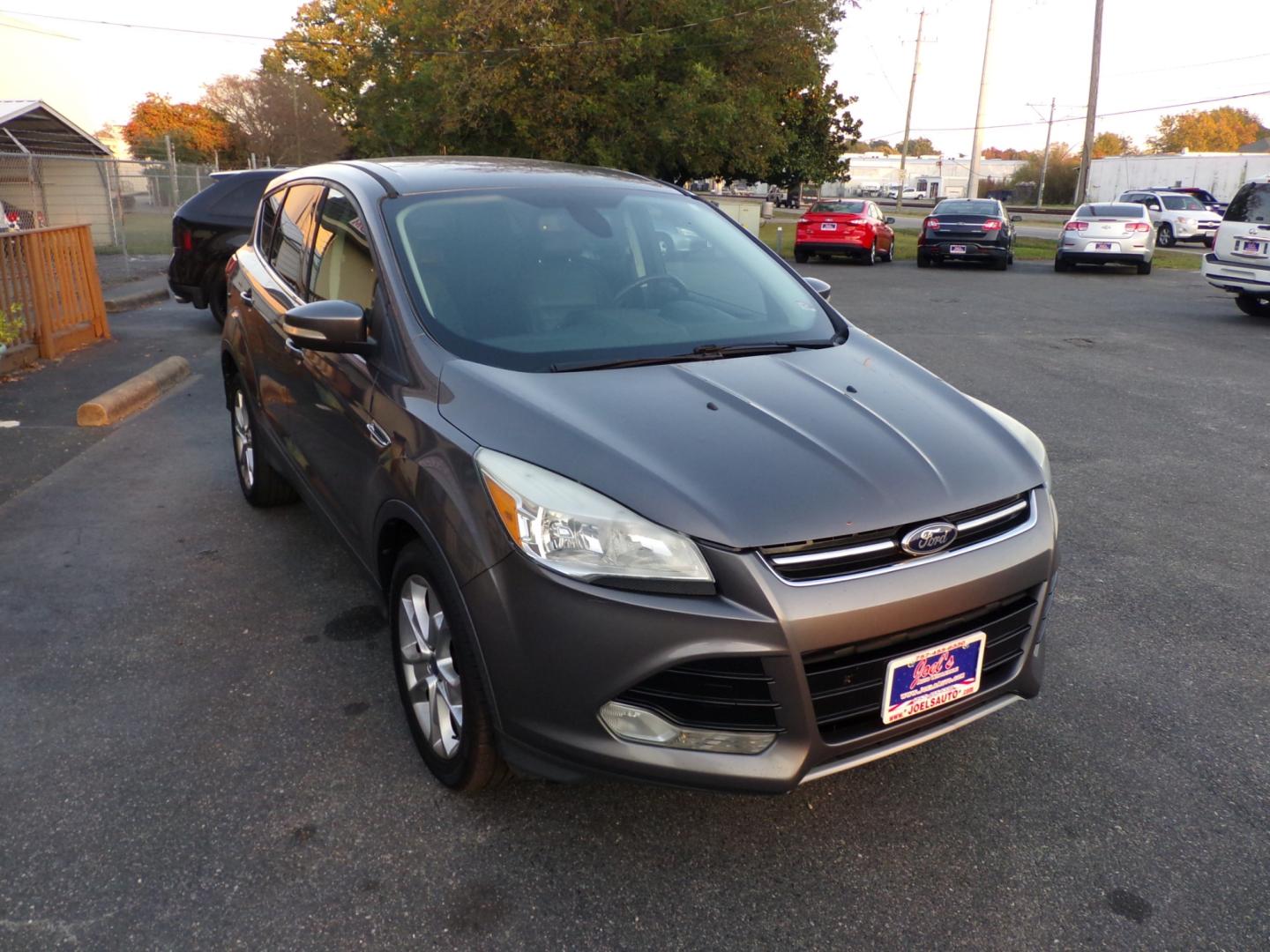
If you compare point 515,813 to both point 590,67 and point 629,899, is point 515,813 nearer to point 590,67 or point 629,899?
point 629,899

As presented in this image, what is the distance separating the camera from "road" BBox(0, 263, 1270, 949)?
2.46m

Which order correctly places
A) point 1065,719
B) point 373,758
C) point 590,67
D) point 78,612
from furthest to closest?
point 590,67 → point 78,612 → point 1065,719 → point 373,758

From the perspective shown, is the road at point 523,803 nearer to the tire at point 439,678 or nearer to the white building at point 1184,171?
the tire at point 439,678

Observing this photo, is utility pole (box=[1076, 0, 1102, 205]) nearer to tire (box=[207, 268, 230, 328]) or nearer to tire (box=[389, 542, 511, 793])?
tire (box=[207, 268, 230, 328])

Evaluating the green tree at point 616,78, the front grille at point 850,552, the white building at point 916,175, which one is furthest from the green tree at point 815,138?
the white building at point 916,175

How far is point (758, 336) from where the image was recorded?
352 cm

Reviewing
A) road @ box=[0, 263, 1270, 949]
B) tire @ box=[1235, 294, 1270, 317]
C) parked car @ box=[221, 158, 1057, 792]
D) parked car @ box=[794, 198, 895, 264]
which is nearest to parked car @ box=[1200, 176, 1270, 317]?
tire @ box=[1235, 294, 1270, 317]

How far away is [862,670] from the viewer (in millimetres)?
2426

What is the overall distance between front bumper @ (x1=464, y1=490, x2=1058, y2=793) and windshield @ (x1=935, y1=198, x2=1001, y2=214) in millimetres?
21860

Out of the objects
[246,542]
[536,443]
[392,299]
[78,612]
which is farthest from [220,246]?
[536,443]

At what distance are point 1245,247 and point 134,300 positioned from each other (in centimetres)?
1454

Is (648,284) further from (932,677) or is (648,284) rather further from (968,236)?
(968,236)

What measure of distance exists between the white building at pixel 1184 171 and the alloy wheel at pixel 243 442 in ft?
153

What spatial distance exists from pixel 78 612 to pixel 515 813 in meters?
2.33
